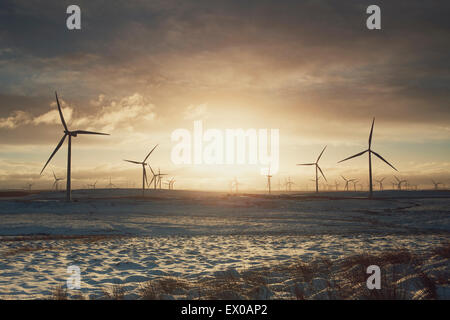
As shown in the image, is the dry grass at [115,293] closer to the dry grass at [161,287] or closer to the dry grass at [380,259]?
the dry grass at [161,287]

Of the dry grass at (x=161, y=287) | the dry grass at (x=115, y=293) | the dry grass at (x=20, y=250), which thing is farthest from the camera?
the dry grass at (x=20, y=250)

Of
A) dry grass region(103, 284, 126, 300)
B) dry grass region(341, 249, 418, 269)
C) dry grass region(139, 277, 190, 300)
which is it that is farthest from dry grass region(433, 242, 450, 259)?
dry grass region(103, 284, 126, 300)

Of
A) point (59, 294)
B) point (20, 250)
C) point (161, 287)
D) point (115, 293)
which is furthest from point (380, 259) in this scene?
point (20, 250)

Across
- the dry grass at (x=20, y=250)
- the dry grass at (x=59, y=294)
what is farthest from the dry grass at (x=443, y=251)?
the dry grass at (x=20, y=250)

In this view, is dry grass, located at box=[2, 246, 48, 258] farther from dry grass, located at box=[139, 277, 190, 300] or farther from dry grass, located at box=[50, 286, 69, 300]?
dry grass, located at box=[139, 277, 190, 300]

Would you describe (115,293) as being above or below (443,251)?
above

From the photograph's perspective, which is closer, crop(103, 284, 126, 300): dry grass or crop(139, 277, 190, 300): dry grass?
crop(103, 284, 126, 300): dry grass

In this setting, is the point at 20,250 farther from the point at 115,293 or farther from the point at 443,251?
the point at 443,251

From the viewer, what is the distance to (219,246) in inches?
797

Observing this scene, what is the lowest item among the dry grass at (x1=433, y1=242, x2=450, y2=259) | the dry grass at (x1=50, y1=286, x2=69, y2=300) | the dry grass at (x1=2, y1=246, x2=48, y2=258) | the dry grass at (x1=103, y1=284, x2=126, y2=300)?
the dry grass at (x1=2, y1=246, x2=48, y2=258)

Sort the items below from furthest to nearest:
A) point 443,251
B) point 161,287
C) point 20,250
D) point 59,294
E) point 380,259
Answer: point 20,250
point 443,251
point 380,259
point 161,287
point 59,294
